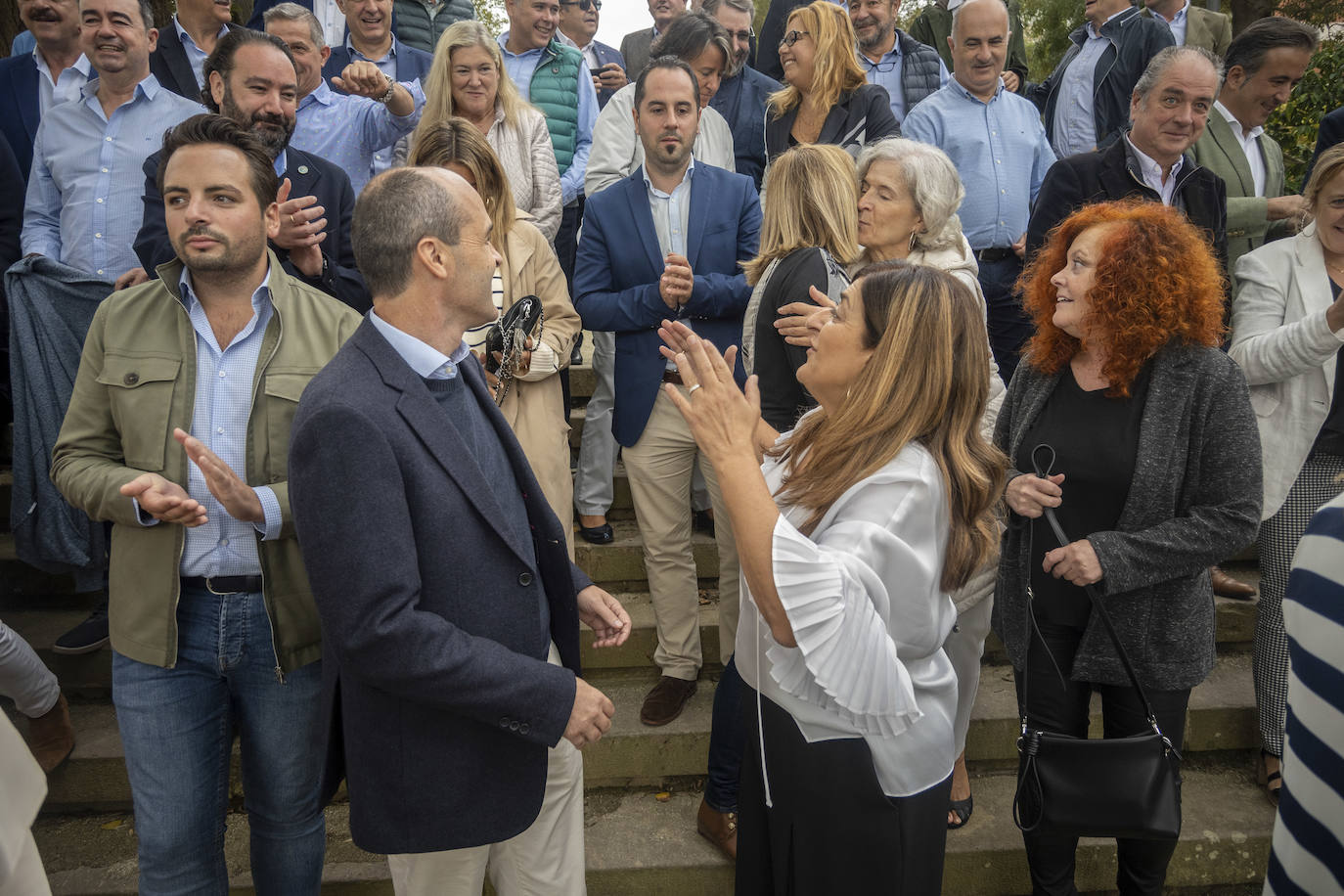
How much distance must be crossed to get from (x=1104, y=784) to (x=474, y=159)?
2905 mm

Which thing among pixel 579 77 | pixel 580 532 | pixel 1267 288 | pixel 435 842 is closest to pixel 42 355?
pixel 580 532

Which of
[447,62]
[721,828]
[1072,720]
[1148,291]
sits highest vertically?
[447,62]

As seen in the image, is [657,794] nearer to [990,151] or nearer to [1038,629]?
[1038,629]

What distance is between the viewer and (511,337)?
9.57 feet

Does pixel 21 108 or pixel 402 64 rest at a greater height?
pixel 402 64

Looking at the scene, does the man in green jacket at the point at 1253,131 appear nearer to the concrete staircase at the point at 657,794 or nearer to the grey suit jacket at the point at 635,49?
the concrete staircase at the point at 657,794

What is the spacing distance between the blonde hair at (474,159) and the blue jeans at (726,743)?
1806mm

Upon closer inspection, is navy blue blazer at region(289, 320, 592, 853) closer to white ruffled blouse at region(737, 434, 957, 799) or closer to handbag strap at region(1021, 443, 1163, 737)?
white ruffled blouse at region(737, 434, 957, 799)

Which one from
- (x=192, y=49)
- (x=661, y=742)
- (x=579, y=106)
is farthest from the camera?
(x=579, y=106)

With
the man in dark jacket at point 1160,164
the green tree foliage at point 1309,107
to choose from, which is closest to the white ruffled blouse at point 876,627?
the man in dark jacket at point 1160,164

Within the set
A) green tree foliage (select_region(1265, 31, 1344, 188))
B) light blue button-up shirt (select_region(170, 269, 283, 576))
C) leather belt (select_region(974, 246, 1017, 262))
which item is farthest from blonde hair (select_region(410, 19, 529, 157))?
green tree foliage (select_region(1265, 31, 1344, 188))

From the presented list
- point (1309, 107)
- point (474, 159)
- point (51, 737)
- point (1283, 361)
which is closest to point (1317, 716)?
point (1283, 361)

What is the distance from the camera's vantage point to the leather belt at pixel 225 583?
225 cm

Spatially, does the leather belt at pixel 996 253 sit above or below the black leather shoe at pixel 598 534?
above
